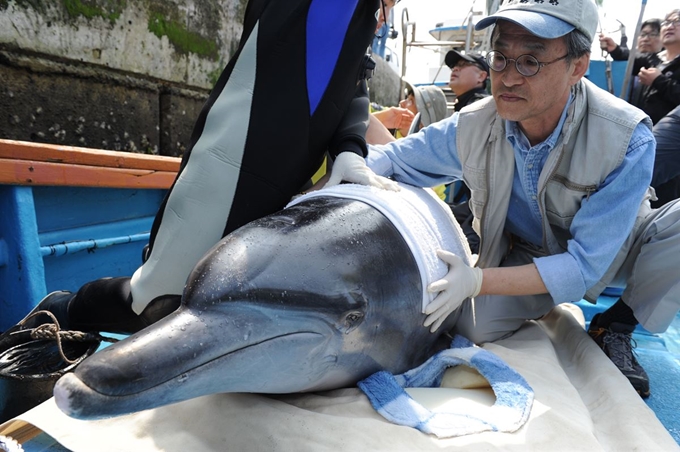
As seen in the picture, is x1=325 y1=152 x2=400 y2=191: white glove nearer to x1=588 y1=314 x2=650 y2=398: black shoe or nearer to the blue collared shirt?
the blue collared shirt

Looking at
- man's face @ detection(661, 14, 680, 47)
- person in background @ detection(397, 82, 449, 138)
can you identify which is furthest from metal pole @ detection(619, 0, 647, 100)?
Result: person in background @ detection(397, 82, 449, 138)

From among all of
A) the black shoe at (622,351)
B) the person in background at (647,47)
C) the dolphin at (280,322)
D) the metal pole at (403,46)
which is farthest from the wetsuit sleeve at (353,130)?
the metal pole at (403,46)

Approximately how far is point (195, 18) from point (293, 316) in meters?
4.51

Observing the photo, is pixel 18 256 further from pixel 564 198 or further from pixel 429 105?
pixel 429 105

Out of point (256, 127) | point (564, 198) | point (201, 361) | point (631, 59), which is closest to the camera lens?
point (201, 361)

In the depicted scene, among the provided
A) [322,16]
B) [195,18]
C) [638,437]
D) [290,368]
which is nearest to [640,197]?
[638,437]

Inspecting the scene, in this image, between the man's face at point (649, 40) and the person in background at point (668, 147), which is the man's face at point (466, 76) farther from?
the person in background at point (668, 147)

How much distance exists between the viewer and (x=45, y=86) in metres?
3.49

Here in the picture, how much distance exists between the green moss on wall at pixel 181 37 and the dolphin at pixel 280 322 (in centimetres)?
352

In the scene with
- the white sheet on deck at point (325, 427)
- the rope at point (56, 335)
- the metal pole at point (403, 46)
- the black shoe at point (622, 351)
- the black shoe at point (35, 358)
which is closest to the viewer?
the white sheet on deck at point (325, 427)

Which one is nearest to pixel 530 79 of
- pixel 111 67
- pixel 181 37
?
pixel 111 67

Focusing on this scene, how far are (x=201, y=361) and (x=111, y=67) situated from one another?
3571mm

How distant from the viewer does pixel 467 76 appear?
199 inches

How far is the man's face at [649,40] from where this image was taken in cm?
502
